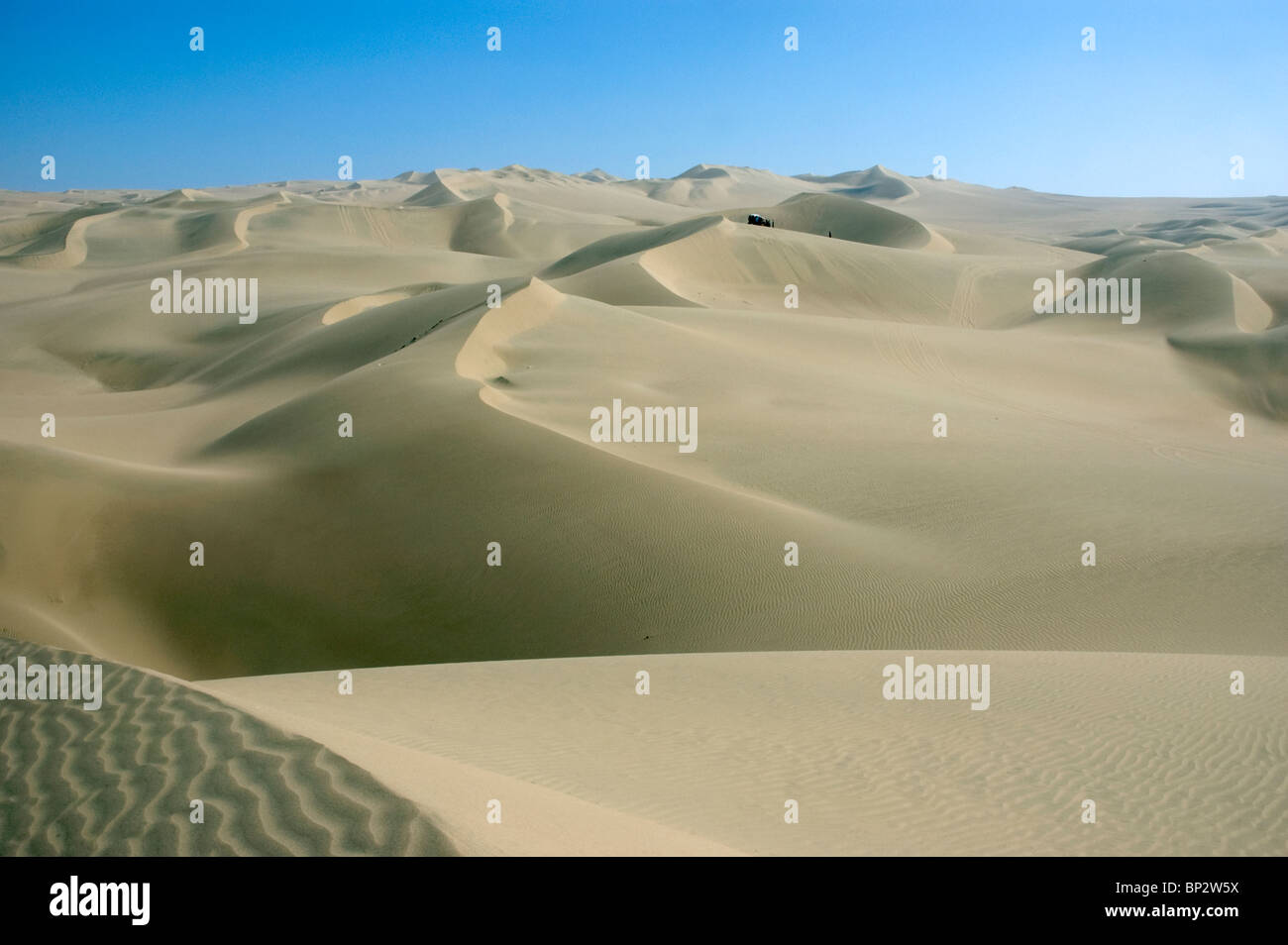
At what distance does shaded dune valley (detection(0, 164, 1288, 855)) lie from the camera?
434 cm

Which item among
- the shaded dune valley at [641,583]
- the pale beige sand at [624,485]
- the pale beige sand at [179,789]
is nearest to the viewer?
the pale beige sand at [179,789]

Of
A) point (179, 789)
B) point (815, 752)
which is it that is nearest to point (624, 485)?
point (815, 752)

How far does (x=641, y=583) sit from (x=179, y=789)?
21.8 feet

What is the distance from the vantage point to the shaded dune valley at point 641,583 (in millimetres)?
4340

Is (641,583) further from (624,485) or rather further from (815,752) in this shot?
(815,752)

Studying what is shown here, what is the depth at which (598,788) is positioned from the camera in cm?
500

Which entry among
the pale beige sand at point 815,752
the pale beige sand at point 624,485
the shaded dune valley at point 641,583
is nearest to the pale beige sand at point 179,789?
the shaded dune valley at point 641,583

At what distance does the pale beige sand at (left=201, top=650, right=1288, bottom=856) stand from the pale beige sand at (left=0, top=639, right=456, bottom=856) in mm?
215

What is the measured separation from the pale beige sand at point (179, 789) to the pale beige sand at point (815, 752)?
22 centimetres

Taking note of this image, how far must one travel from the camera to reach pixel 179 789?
12.0 ft

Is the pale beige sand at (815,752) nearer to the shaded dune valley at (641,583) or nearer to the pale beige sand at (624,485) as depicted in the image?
the shaded dune valley at (641,583)
